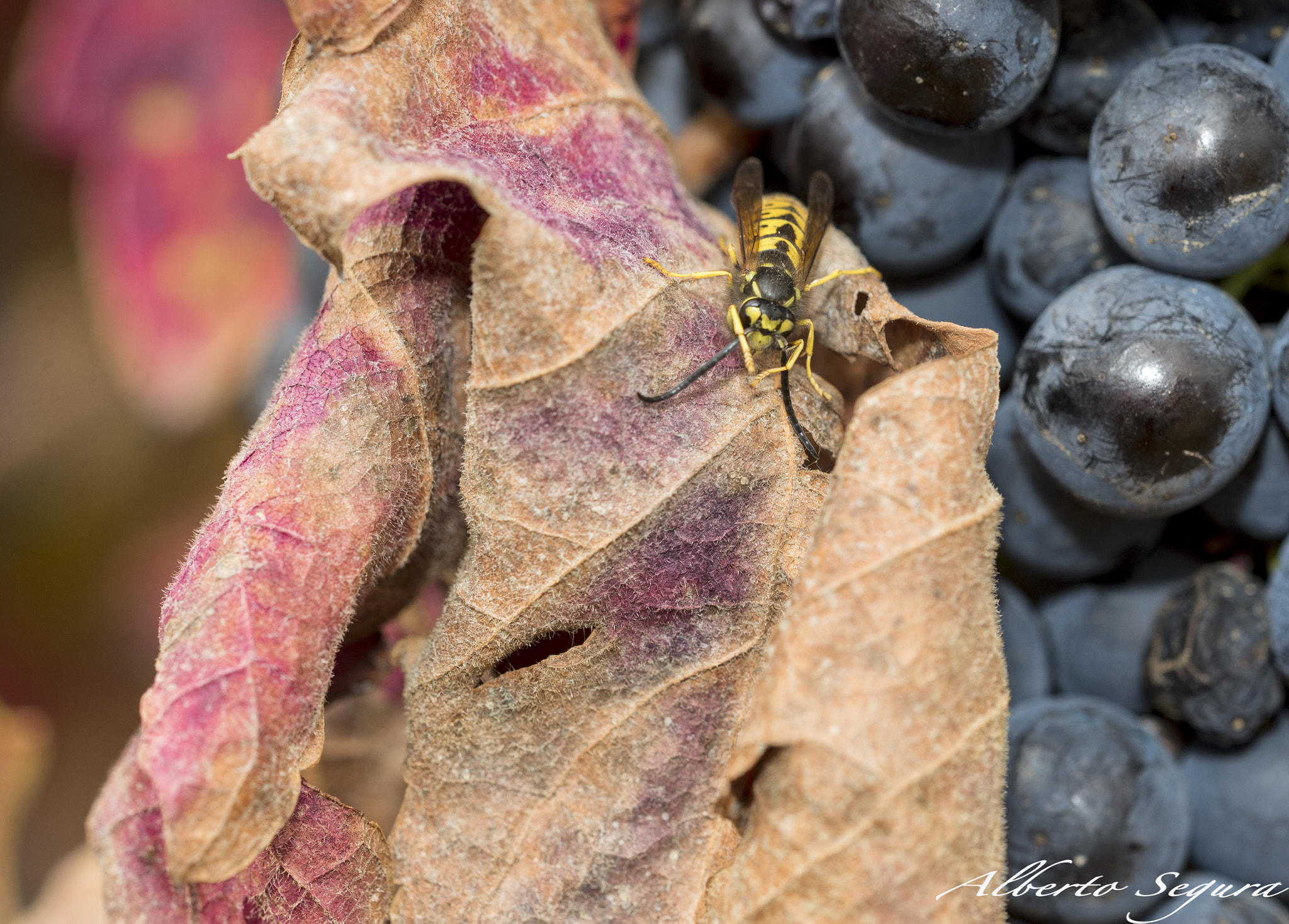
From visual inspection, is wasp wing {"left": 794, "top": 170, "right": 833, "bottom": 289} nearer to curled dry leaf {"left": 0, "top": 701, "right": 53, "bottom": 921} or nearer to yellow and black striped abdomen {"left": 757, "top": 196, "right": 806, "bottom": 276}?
yellow and black striped abdomen {"left": 757, "top": 196, "right": 806, "bottom": 276}

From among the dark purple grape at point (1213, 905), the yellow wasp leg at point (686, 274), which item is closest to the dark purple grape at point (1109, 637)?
the dark purple grape at point (1213, 905)

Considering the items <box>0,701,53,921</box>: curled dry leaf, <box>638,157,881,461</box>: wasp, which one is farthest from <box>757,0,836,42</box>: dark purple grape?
<box>0,701,53,921</box>: curled dry leaf

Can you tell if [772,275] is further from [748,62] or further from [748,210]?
[748,62]

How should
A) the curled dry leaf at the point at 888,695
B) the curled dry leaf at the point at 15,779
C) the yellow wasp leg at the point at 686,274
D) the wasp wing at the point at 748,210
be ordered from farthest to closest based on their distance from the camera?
the curled dry leaf at the point at 15,779, the wasp wing at the point at 748,210, the yellow wasp leg at the point at 686,274, the curled dry leaf at the point at 888,695

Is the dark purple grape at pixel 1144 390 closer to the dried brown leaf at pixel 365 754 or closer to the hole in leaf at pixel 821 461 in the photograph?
the hole in leaf at pixel 821 461

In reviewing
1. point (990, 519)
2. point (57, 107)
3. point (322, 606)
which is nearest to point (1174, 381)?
point (990, 519)

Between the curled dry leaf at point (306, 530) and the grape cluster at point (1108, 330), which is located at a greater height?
the curled dry leaf at point (306, 530)

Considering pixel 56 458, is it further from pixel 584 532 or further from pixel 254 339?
pixel 584 532

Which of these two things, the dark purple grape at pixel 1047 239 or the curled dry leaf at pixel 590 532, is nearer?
the curled dry leaf at pixel 590 532
